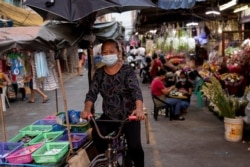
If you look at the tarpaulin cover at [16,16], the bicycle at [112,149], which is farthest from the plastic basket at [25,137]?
the tarpaulin cover at [16,16]

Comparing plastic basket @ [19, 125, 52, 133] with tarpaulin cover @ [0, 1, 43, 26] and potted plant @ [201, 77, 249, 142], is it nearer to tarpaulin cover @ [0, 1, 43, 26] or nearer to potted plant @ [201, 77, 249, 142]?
potted plant @ [201, 77, 249, 142]

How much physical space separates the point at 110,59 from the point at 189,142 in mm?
3639

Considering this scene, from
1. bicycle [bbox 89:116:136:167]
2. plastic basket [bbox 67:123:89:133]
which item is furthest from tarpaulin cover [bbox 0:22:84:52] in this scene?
bicycle [bbox 89:116:136:167]

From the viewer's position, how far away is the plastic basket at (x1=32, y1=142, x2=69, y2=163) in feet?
14.5

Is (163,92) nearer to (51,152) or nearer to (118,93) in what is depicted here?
(118,93)

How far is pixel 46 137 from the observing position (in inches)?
214

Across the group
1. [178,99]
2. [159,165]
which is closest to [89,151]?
Result: [159,165]

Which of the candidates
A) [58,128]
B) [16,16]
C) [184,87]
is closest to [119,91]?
[58,128]

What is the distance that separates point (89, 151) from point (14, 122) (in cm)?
545

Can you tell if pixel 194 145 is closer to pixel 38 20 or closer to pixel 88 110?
pixel 88 110

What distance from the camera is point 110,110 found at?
178 inches

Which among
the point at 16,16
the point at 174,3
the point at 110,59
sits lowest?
the point at 110,59

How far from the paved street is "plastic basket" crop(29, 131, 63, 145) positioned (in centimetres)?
169

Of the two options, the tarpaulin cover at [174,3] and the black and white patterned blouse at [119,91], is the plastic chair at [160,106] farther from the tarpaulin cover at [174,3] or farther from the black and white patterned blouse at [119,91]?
the black and white patterned blouse at [119,91]
